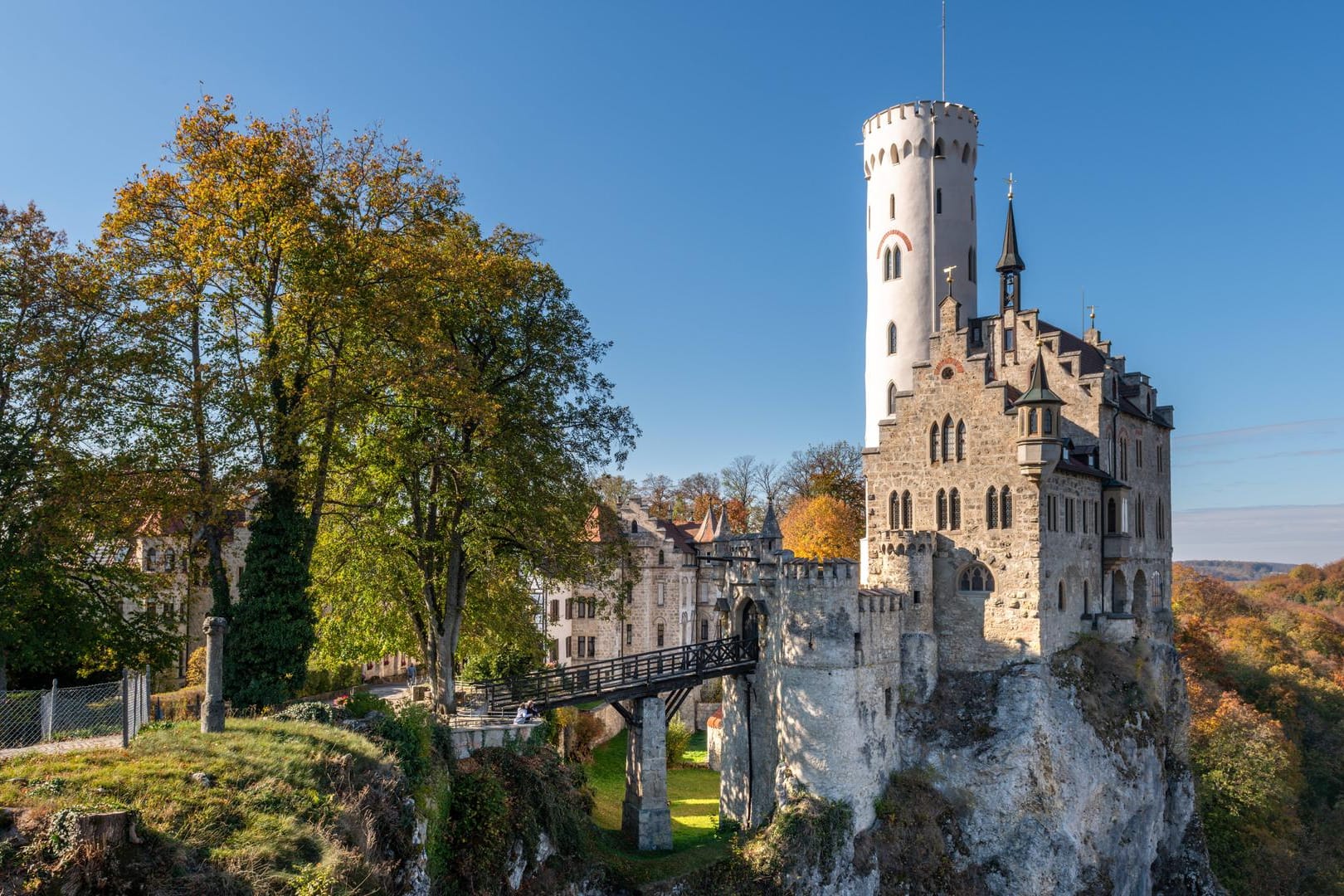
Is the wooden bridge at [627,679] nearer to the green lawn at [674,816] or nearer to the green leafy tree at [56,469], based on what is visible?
the green lawn at [674,816]

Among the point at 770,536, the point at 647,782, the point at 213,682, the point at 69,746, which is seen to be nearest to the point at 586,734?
the point at 647,782

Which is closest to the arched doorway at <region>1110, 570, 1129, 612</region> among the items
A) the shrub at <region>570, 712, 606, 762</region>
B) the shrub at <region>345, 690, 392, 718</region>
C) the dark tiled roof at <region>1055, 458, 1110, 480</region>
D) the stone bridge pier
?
the dark tiled roof at <region>1055, 458, 1110, 480</region>

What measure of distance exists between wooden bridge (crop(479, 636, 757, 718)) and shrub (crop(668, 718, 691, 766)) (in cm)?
878

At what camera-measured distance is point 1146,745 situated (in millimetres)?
34438

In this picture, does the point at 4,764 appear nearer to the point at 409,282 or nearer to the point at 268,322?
the point at 268,322

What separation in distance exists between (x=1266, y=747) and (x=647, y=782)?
31664 millimetres

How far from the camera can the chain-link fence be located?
1599cm

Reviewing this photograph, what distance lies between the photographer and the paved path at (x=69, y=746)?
1511cm

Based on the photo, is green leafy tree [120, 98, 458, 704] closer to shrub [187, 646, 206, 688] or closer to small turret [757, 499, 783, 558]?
shrub [187, 646, 206, 688]

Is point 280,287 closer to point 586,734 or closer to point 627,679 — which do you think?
point 627,679

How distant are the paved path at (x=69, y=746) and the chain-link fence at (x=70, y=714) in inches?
5.4

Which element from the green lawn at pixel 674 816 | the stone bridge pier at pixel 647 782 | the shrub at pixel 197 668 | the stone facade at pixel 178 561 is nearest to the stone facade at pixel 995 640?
the green lawn at pixel 674 816

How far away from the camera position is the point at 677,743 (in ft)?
136

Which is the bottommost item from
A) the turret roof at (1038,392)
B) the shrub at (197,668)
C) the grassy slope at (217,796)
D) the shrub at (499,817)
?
the shrub at (499,817)
